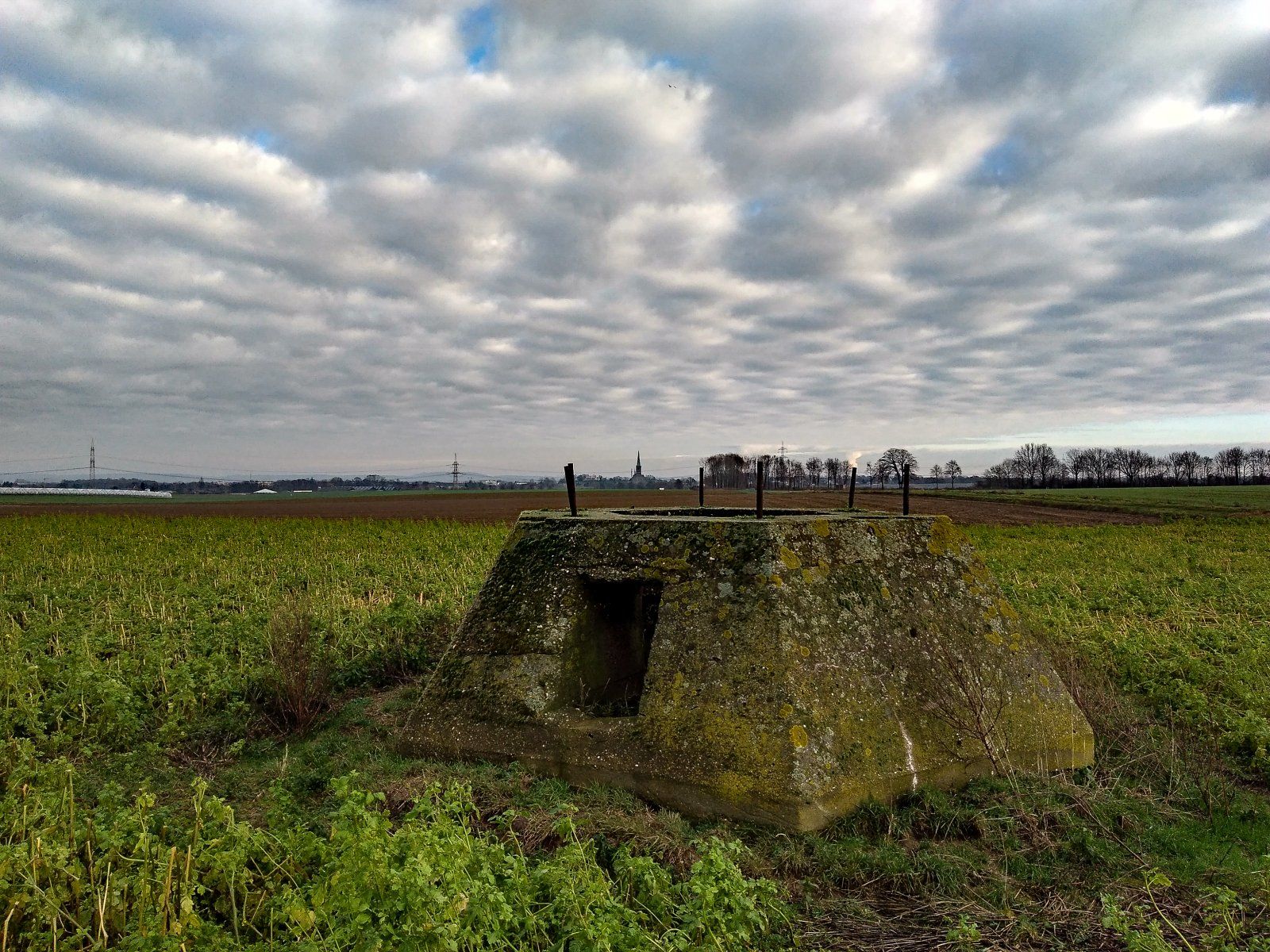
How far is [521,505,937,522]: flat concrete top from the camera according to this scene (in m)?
6.43

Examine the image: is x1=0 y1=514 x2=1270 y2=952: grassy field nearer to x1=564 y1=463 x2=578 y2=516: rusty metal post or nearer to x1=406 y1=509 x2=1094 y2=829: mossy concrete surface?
x1=406 y1=509 x2=1094 y2=829: mossy concrete surface

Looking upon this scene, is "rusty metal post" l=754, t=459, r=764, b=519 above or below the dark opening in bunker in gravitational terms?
above

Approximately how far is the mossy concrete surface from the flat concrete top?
0.07 metres

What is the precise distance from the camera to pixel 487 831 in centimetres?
435

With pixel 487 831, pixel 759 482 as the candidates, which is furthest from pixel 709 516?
pixel 487 831

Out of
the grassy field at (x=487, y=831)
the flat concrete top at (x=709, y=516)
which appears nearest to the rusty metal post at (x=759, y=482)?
the flat concrete top at (x=709, y=516)

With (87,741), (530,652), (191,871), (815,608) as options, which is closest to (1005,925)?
(815,608)

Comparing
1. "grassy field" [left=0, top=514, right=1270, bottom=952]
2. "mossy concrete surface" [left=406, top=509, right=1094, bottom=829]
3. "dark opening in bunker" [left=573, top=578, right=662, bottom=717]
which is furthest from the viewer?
"dark opening in bunker" [left=573, top=578, right=662, bottom=717]

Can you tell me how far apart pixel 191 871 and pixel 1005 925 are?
4.46 metres

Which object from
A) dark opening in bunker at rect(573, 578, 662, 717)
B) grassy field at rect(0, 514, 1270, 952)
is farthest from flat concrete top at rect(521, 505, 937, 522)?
grassy field at rect(0, 514, 1270, 952)

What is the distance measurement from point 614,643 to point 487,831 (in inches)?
105

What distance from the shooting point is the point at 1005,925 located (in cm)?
392

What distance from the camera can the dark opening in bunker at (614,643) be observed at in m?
6.38

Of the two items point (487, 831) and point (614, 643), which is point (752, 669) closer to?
point (614, 643)
